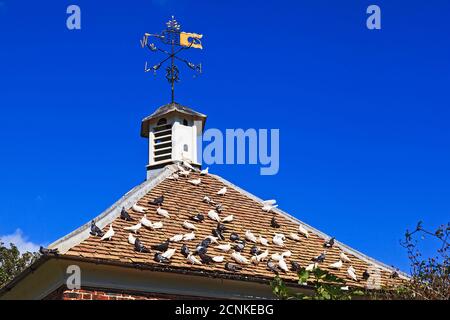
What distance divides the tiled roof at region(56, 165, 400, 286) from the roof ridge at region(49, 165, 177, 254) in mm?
33

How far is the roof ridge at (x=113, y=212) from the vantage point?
13.4m

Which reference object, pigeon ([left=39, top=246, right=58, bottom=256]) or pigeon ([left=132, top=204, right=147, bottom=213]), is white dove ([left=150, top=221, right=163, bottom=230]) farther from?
pigeon ([left=39, top=246, right=58, bottom=256])

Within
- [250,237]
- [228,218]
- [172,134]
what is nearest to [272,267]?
[250,237]

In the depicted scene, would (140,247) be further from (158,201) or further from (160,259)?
(158,201)

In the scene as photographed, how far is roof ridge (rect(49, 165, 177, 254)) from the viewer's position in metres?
13.4

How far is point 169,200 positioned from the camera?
1677 cm

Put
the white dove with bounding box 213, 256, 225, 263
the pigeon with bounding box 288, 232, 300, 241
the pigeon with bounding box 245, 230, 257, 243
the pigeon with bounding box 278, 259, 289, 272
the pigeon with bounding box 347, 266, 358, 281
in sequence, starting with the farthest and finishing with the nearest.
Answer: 1. the pigeon with bounding box 288, 232, 300, 241
2. the pigeon with bounding box 245, 230, 257, 243
3. the pigeon with bounding box 347, 266, 358, 281
4. the pigeon with bounding box 278, 259, 289, 272
5. the white dove with bounding box 213, 256, 225, 263

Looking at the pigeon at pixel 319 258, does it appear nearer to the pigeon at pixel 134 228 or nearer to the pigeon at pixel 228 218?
the pigeon at pixel 228 218

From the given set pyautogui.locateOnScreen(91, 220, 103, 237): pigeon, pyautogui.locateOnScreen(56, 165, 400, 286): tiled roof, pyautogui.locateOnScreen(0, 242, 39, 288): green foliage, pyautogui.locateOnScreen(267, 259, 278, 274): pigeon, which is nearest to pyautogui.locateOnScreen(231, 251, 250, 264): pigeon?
pyautogui.locateOnScreen(56, 165, 400, 286): tiled roof

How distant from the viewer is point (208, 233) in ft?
A: 51.9

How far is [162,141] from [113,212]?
5.16 metres

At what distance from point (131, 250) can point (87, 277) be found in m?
1.01
